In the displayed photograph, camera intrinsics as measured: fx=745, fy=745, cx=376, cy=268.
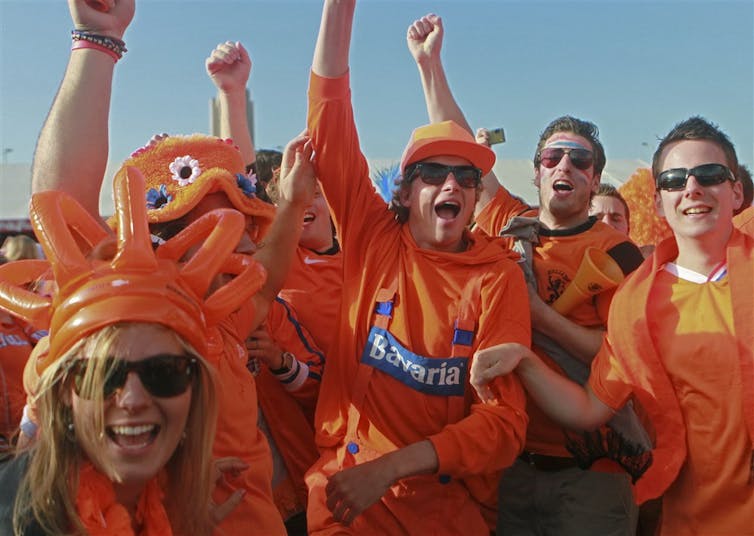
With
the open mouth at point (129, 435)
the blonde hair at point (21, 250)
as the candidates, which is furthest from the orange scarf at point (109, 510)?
the blonde hair at point (21, 250)

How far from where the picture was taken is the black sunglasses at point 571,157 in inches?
143

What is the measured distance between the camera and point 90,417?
6.04 ft

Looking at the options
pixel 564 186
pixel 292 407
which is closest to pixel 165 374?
pixel 292 407

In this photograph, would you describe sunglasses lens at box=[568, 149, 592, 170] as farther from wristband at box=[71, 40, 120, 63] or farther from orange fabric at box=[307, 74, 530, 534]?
wristband at box=[71, 40, 120, 63]

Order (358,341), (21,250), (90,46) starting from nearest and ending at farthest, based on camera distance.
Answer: (90,46), (358,341), (21,250)

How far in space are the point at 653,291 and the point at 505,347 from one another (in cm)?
59

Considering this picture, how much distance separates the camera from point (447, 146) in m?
3.10

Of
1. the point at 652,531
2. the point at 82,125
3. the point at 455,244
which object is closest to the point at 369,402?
the point at 455,244

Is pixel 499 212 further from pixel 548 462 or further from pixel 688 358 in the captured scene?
pixel 688 358

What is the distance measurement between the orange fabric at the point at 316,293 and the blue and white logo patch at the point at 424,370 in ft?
2.11

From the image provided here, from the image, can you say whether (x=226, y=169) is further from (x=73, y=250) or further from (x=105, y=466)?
(x=105, y=466)

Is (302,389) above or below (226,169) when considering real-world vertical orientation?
below

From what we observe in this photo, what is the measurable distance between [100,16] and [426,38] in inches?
77.1

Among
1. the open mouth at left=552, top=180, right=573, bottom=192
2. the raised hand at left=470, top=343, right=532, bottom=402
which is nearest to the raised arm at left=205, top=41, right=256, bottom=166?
the open mouth at left=552, top=180, right=573, bottom=192
